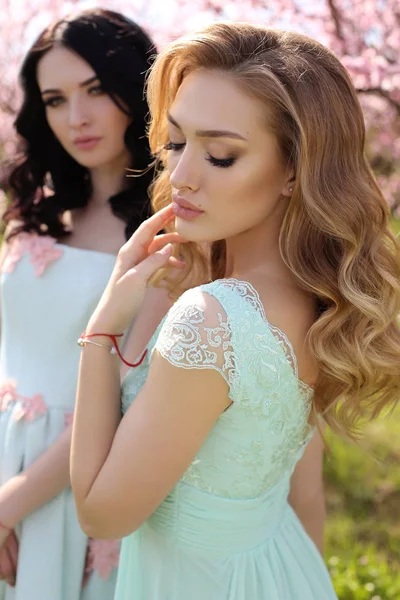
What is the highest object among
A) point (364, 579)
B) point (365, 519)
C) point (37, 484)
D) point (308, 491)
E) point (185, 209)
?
point (185, 209)

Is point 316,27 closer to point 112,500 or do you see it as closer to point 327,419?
point 327,419

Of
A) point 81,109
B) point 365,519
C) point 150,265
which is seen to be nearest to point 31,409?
point 150,265

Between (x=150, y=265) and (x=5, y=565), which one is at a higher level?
(x=150, y=265)

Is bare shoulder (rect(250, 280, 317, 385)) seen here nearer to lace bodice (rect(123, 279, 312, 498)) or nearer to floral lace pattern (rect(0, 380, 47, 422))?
lace bodice (rect(123, 279, 312, 498))

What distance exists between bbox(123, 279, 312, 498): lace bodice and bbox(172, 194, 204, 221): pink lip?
183mm

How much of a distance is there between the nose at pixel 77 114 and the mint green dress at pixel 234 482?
3.13 ft

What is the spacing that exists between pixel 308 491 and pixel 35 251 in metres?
1.24

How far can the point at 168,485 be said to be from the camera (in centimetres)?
163

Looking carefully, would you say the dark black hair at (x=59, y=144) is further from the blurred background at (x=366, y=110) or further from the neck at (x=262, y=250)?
the neck at (x=262, y=250)

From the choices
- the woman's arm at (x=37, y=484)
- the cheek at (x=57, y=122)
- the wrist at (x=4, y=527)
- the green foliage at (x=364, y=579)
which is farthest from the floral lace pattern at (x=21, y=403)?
the green foliage at (x=364, y=579)

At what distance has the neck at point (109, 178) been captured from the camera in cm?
267

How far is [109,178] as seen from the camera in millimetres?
2691

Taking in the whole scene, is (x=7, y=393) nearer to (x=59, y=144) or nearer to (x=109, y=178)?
(x=109, y=178)

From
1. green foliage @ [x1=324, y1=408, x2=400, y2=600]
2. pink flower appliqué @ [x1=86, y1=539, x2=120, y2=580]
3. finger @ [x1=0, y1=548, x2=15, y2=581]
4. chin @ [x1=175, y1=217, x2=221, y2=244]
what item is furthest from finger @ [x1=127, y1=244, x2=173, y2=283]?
green foliage @ [x1=324, y1=408, x2=400, y2=600]
